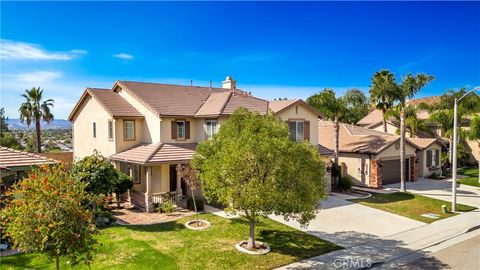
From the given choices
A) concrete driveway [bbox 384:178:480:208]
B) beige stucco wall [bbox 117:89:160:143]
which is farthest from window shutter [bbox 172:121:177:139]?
concrete driveway [bbox 384:178:480:208]

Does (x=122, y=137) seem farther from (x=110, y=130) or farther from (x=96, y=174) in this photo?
(x=96, y=174)

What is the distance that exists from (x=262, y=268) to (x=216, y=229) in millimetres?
4853

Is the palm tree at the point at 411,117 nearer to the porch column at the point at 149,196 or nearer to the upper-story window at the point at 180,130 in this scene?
the upper-story window at the point at 180,130

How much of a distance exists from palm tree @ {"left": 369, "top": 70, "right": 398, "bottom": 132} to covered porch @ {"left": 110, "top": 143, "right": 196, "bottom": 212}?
1485 centimetres

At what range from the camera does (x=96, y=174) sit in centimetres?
1914

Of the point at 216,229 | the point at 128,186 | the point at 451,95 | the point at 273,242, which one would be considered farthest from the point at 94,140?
the point at 451,95

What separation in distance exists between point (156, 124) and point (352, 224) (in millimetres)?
14080

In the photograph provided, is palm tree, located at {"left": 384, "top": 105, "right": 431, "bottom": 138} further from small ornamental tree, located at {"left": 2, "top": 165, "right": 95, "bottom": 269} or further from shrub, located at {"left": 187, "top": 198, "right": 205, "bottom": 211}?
small ornamental tree, located at {"left": 2, "top": 165, "right": 95, "bottom": 269}

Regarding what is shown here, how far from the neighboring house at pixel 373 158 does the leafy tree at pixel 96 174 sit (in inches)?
650

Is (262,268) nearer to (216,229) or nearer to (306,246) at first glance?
(306,246)

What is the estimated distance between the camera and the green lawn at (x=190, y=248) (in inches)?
534

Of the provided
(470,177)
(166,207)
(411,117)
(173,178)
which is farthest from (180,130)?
(470,177)

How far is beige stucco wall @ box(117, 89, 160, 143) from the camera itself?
24.9 metres

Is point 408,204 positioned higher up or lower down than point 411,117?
lower down
